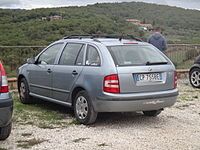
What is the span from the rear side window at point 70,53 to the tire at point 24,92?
1438 millimetres

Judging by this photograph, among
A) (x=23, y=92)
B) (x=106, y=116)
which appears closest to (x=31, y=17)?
(x=23, y=92)

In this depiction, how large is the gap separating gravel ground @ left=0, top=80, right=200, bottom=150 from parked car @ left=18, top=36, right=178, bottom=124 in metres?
0.31

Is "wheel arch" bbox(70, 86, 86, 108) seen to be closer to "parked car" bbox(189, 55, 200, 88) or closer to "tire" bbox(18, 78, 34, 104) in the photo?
"tire" bbox(18, 78, 34, 104)

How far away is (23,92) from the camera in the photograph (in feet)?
30.0

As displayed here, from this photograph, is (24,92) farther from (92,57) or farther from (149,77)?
(149,77)

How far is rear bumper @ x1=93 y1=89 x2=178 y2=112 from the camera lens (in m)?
6.71

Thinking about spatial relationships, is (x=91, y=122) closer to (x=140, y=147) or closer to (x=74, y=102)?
(x=74, y=102)

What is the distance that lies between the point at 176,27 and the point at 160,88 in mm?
24235

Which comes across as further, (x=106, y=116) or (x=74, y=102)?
(x=106, y=116)

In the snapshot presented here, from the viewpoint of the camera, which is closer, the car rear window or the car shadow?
the car rear window

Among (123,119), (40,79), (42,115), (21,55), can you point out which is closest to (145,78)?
(123,119)

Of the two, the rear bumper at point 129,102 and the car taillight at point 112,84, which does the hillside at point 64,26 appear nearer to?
the rear bumper at point 129,102

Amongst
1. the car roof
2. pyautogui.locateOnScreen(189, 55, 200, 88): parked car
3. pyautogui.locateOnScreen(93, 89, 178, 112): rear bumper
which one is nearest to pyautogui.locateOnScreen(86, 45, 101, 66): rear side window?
the car roof

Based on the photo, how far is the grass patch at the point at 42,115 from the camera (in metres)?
7.30
